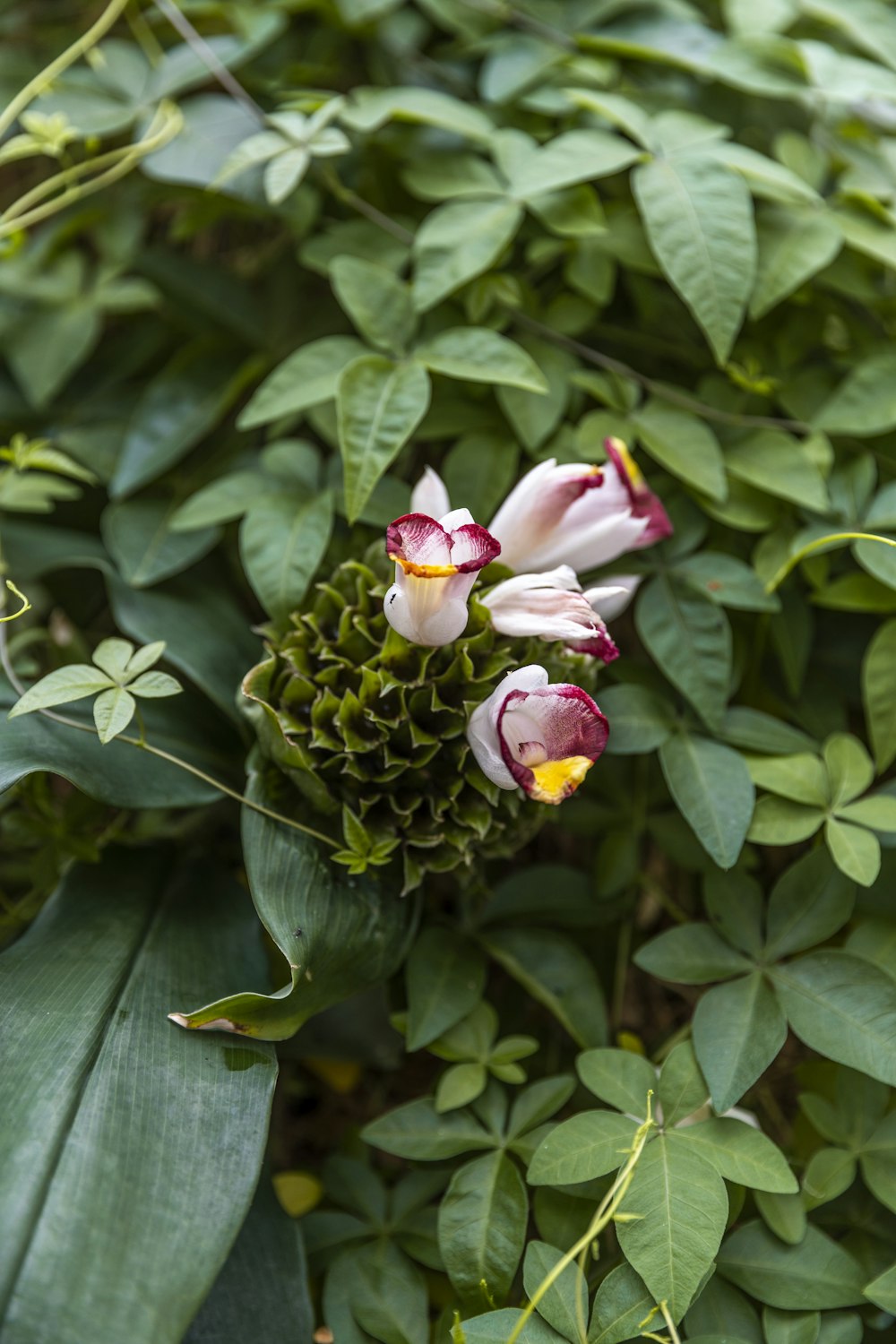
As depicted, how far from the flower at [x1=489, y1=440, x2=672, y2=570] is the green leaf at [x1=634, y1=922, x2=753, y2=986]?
10.7 inches

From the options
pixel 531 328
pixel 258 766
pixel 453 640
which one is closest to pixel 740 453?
pixel 531 328

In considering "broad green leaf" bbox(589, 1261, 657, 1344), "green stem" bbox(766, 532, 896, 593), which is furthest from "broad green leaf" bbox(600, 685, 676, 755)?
"broad green leaf" bbox(589, 1261, 657, 1344)

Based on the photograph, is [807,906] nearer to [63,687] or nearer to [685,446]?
[685,446]

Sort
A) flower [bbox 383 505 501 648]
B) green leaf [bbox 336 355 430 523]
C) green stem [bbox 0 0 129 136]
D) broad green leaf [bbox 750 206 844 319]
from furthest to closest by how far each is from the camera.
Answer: green stem [bbox 0 0 129 136] < broad green leaf [bbox 750 206 844 319] < green leaf [bbox 336 355 430 523] < flower [bbox 383 505 501 648]

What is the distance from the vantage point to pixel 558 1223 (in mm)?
656

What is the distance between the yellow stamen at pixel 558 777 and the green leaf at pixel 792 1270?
12.2 inches

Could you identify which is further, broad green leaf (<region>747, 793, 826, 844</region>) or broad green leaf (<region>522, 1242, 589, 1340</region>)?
broad green leaf (<region>747, 793, 826, 844</region>)

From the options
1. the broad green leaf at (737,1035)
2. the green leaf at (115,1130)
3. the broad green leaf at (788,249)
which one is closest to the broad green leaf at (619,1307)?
the broad green leaf at (737,1035)

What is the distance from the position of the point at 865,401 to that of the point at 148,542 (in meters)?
0.61

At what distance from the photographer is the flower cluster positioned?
613mm

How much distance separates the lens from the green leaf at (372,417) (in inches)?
27.9

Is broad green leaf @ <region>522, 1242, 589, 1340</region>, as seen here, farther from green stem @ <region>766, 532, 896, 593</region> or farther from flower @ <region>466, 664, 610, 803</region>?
green stem @ <region>766, 532, 896, 593</region>

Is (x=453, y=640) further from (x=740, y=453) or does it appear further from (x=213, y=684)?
(x=740, y=453)

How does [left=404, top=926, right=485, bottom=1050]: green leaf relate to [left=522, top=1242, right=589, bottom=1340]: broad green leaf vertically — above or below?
above
